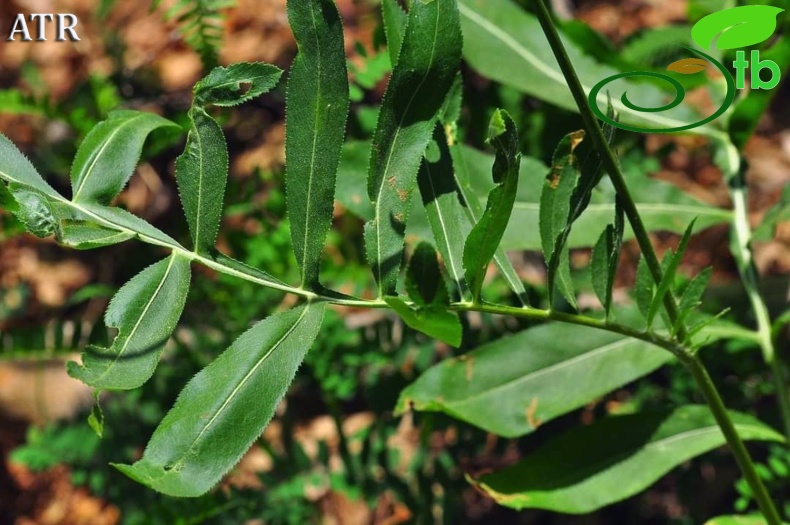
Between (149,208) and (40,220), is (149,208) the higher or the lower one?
the lower one

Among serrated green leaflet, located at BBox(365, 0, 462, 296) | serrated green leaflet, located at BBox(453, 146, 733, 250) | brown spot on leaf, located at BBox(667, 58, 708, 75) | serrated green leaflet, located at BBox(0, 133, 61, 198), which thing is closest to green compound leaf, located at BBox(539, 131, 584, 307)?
serrated green leaflet, located at BBox(365, 0, 462, 296)

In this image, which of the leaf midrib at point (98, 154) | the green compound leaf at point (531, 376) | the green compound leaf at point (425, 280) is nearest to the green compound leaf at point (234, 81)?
the leaf midrib at point (98, 154)

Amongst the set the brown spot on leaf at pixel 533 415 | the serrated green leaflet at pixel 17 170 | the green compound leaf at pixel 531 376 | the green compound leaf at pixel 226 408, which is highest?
the serrated green leaflet at pixel 17 170

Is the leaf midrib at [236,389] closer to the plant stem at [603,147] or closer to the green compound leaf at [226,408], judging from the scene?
the green compound leaf at [226,408]

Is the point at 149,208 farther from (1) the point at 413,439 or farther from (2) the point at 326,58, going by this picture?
(2) the point at 326,58

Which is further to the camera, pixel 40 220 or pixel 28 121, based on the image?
pixel 28 121

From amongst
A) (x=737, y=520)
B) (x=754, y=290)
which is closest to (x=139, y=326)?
(x=737, y=520)

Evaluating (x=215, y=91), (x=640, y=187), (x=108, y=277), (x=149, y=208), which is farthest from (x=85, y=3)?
(x=215, y=91)
